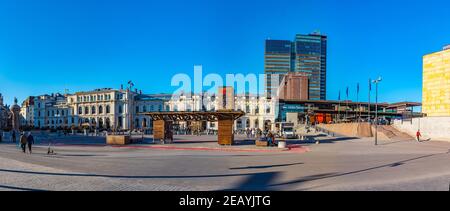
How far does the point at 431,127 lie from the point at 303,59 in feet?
462

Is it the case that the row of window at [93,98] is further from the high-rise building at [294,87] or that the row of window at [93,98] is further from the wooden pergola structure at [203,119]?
the high-rise building at [294,87]

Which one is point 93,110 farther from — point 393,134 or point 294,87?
point 294,87

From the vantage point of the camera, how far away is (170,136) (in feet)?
107

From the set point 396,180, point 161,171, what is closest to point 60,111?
point 161,171

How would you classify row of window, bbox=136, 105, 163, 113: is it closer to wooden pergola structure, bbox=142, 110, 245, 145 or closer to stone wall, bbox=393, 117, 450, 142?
wooden pergola structure, bbox=142, 110, 245, 145

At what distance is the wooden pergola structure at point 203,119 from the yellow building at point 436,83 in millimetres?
41964

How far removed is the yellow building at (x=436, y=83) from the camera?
45125mm

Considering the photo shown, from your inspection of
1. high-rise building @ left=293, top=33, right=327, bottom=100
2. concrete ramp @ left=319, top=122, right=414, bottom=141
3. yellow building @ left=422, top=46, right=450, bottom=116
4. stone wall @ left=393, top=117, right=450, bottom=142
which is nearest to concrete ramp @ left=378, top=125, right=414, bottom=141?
concrete ramp @ left=319, top=122, right=414, bottom=141

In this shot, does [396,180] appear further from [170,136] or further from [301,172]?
[170,136]

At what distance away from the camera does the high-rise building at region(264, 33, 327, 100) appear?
16125 cm

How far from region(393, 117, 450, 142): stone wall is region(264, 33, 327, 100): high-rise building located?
111390 millimetres
